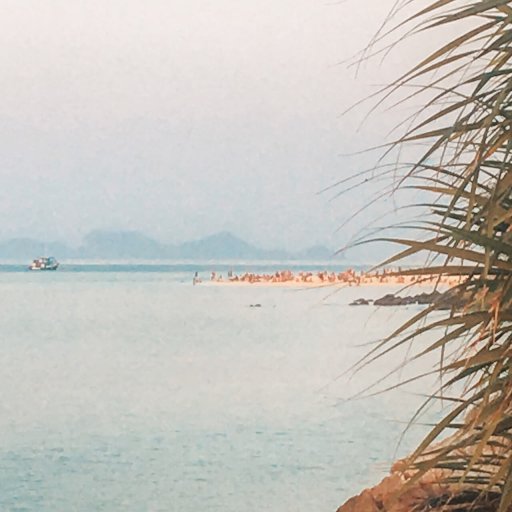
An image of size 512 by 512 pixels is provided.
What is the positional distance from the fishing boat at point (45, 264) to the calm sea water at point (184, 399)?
33mm

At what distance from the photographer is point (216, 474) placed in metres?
3.63

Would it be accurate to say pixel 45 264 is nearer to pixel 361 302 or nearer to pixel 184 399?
pixel 184 399

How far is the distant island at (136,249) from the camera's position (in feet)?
11.3

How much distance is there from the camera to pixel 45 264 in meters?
3.49

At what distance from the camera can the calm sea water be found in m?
3.46

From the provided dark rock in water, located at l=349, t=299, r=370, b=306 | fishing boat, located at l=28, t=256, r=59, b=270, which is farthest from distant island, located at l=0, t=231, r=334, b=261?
dark rock in water, located at l=349, t=299, r=370, b=306

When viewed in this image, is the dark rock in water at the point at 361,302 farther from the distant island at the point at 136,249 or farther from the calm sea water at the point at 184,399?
the distant island at the point at 136,249

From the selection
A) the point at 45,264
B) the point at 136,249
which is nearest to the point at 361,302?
the point at 136,249

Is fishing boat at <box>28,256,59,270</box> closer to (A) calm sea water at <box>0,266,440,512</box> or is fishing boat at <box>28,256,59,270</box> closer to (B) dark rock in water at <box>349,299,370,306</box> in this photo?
(A) calm sea water at <box>0,266,440,512</box>

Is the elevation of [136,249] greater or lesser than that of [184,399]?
greater

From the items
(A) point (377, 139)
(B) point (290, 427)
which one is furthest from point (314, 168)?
(B) point (290, 427)

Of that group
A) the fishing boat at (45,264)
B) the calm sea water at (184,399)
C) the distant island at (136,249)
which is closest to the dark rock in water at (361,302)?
the calm sea water at (184,399)

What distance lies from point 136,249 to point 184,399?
0.59m

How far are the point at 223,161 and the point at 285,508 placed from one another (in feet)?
3.97
